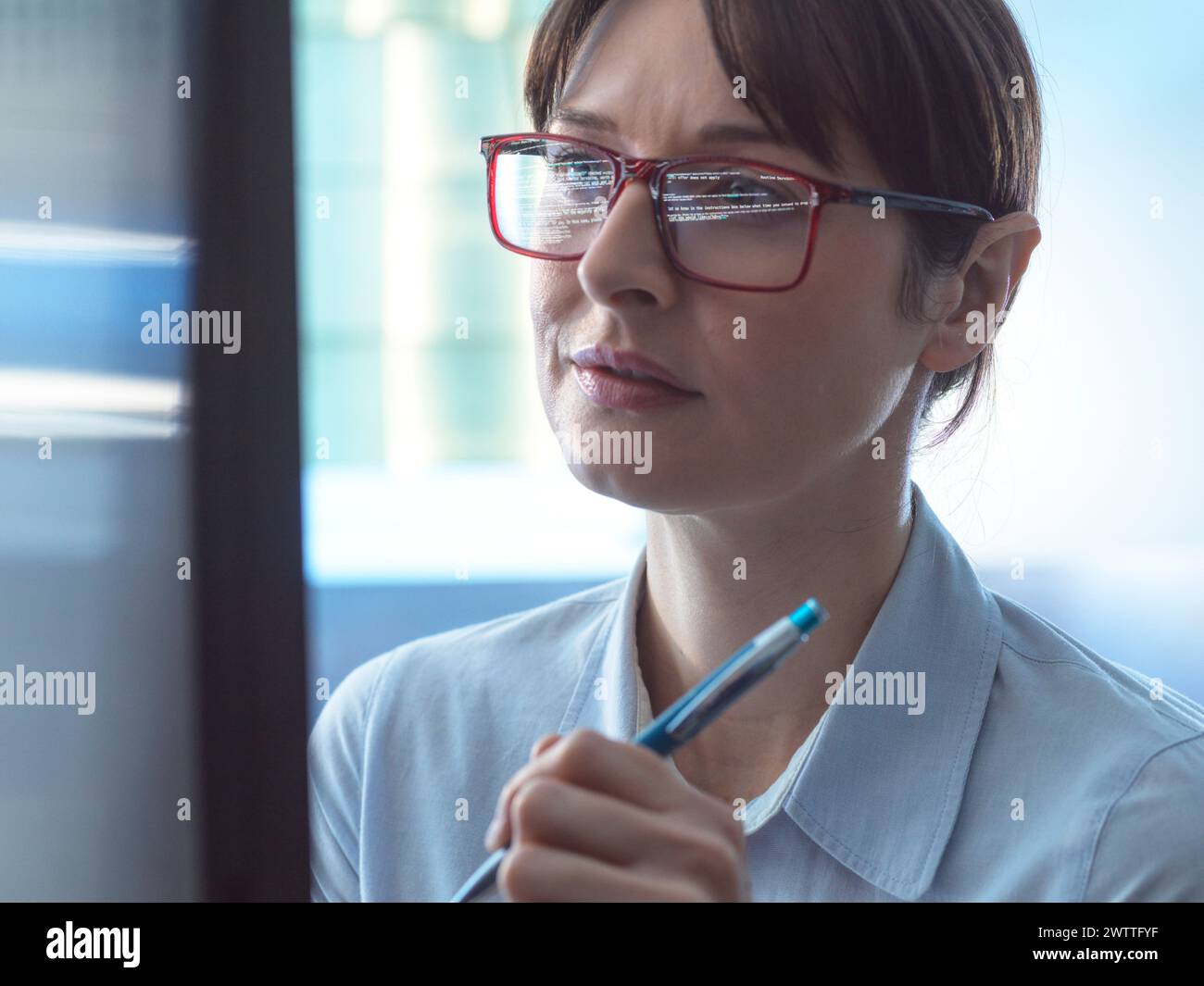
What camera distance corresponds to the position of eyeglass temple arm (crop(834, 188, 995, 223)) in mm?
635

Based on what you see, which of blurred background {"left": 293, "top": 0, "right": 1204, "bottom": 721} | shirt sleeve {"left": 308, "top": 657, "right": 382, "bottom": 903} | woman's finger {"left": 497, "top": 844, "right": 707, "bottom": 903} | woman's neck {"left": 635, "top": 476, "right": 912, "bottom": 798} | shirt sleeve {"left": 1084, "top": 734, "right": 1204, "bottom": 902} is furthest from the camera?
blurred background {"left": 293, "top": 0, "right": 1204, "bottom": 721}

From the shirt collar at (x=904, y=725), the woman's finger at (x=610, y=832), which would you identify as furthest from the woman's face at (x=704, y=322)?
the woman's finger at (x=610, y=832)

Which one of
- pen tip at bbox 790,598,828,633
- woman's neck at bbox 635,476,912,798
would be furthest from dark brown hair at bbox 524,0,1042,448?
pen tip at bbox 790,598,828,633

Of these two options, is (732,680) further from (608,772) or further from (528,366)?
(528,366)

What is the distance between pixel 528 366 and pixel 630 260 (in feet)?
2.20

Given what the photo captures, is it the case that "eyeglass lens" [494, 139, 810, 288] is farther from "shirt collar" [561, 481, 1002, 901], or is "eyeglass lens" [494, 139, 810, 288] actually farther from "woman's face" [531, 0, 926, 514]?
"shirt collar" [561, 481, 1002, 901]

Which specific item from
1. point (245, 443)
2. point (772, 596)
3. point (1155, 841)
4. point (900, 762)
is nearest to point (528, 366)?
point (245, 443)

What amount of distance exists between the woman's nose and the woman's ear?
218 millimetres

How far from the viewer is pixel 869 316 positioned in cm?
66

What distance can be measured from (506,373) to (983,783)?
2.52 feet

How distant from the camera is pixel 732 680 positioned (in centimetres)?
46

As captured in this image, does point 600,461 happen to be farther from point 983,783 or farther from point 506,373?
point 506,373

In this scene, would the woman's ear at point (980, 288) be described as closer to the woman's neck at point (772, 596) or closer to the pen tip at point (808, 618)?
the woman's neck at point (772, 596)
